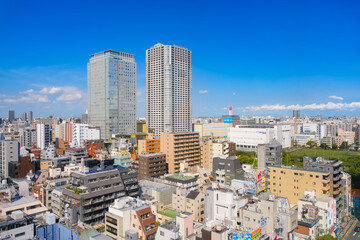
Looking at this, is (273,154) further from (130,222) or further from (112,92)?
(112,92)

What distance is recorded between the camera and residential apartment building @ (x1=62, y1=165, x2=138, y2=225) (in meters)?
21.9

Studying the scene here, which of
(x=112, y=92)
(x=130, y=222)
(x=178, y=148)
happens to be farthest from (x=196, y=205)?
(x=112, y=92)

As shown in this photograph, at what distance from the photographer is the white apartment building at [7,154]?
4019 centimetres

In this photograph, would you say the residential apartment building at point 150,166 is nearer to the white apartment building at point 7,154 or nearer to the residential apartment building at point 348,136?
the white apartment building at point 7,154

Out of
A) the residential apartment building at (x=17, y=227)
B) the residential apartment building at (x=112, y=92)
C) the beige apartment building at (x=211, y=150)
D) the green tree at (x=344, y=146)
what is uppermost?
the residential apartment building at (x=112, y=92)

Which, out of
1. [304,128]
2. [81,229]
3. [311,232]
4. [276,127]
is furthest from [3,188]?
[304,128]

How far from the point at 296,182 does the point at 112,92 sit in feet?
203

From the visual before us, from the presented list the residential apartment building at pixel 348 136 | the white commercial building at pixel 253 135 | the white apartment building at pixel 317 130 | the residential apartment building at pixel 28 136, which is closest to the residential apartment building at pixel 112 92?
the residential apartment building at pixel 28 136

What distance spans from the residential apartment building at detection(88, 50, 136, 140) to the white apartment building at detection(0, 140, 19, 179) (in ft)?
122

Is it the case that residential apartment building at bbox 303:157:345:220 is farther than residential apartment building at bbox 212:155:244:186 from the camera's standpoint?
No

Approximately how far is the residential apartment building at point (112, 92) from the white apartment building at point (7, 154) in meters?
37.1

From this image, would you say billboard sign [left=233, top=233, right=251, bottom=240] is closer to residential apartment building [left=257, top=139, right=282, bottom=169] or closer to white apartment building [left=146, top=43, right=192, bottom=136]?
residential apartment building [left=257, top=139, right=282, bottom=169]

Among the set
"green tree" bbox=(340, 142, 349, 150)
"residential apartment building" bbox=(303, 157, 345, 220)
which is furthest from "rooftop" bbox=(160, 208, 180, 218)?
"green tree" bbox=(340, 142, 349, 150)

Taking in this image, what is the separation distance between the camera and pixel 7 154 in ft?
132
